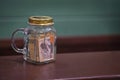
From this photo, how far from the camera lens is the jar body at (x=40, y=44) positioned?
817 millimetres

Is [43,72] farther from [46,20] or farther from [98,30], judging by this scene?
[98,30]

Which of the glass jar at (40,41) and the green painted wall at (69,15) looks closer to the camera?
the glass jar at (40,41)

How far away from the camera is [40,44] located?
2.67ft

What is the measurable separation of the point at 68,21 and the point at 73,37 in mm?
78

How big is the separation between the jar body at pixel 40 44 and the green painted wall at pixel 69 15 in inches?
7.5

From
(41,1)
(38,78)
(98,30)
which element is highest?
(41,1)

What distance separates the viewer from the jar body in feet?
2.68

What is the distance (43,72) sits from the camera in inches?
29.7

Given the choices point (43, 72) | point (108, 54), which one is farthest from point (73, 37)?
point (43, 72)

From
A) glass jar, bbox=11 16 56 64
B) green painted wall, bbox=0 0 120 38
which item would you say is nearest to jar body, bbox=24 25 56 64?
glass jar, bbox=11 16 56 64

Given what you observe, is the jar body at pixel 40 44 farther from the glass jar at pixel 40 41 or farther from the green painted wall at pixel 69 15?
the green painted wall at pixel 69 15

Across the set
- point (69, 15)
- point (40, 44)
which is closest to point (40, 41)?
point (40, 44)

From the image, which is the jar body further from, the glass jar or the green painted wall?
the green painted wall

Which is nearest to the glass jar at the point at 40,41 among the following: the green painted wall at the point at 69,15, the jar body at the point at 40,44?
the jar body at the point at 40,44
